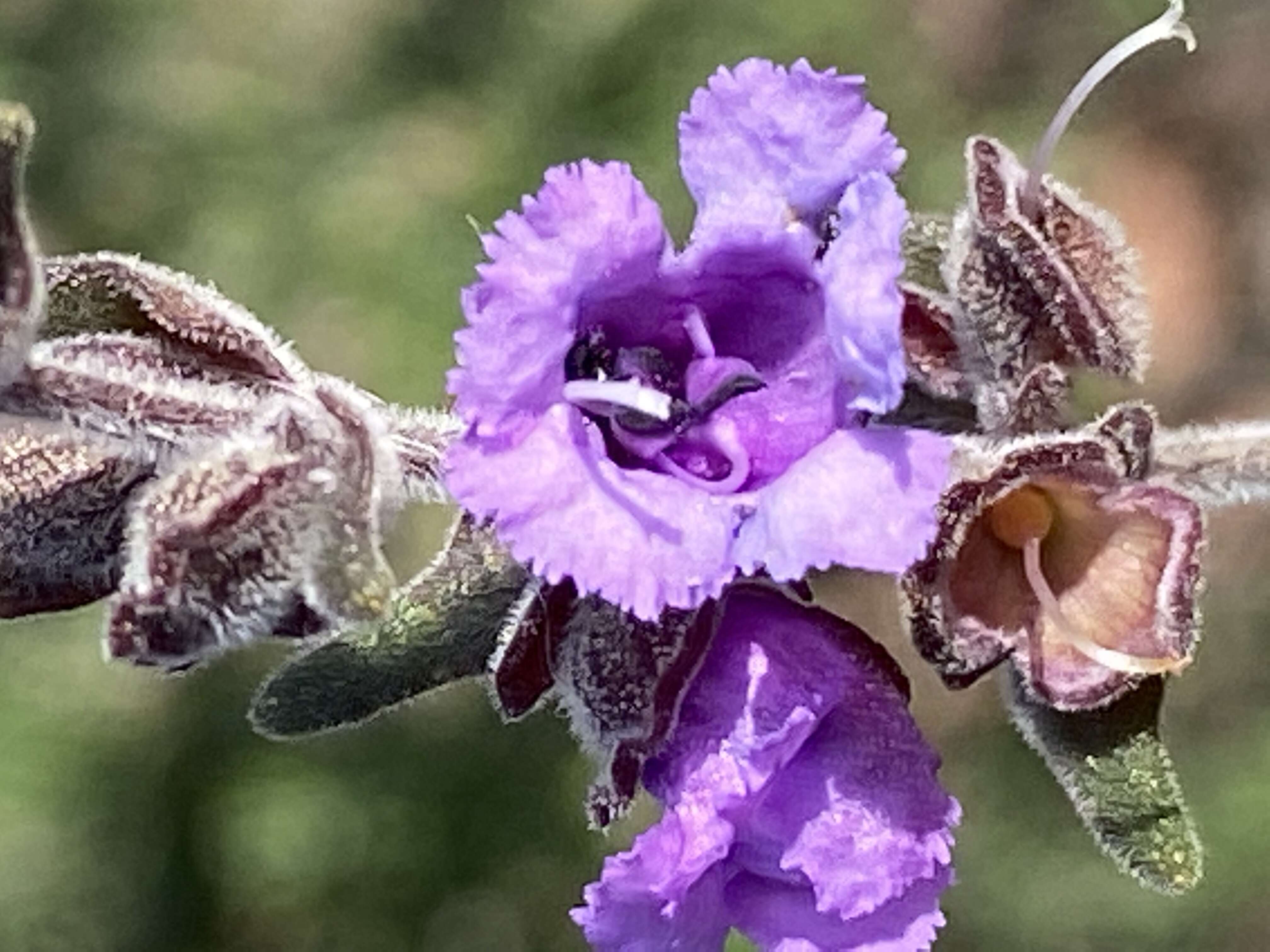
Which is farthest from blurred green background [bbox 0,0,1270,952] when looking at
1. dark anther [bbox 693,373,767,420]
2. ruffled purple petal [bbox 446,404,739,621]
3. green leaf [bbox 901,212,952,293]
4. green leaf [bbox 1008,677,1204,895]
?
ruffled purple petal [bbox 446,404,739,621]

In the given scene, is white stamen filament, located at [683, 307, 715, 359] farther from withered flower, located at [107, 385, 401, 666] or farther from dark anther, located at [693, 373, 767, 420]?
withered flower, located at [107, 385, 401, 666]

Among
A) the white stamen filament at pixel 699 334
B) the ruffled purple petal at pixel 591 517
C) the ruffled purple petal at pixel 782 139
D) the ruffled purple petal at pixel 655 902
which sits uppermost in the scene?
the ruffled purple petal at pixel 782 139

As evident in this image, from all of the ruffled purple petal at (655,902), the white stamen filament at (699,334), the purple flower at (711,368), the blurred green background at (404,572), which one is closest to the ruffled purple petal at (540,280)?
the purple flower at (711,368)

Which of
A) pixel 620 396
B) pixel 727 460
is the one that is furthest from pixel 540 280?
pixel 727 460

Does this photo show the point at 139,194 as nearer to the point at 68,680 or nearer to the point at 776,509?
the point at 68,680

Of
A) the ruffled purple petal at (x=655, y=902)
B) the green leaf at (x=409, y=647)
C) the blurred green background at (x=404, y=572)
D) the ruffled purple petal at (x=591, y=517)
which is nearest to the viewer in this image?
the ruffled purple petal at (x=591, y=517)

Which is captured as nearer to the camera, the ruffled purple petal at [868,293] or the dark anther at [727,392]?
the ruffled purple petal at [868,293]

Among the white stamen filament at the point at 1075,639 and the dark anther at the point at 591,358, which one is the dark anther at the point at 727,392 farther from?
the white stamen filament at the point at 1075,639

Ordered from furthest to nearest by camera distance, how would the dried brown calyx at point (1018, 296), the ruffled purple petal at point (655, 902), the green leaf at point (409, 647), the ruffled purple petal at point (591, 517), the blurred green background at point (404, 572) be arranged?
1. the blurred green background at point (404, 572)
2. the dried brown calyx at point (1018, 296)
3. the green leaf at point (409, 647)
4. the ruffled purple petal at point (655, 902)
5. the ruffled purple petal at point (591, 517)
